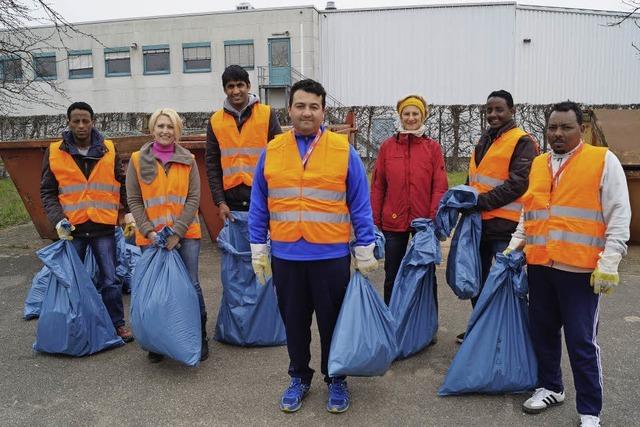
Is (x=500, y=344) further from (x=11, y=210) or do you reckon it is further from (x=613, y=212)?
(x=11, y=210)

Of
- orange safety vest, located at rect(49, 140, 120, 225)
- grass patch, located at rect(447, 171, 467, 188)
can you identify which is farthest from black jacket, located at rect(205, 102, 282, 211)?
grass patch, located at rect(447, 171, 467, 188)

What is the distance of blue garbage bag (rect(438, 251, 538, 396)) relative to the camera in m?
3.06

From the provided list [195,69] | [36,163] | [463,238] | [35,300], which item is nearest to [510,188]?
[463,238]

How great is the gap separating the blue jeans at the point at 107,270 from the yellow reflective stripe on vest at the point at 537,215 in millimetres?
2856

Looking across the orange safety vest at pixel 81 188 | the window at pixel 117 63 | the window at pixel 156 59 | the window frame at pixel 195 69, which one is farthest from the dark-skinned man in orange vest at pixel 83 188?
the window at pixel 117 63

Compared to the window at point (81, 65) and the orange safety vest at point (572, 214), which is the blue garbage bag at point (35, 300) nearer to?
the orange safety vest at point (572, 214)

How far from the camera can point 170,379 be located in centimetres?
349

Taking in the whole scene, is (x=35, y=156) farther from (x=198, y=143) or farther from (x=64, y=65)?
(x=64, y=65)

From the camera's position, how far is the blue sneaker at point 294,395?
304cm

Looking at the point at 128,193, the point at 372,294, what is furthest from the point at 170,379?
the point at 372,294

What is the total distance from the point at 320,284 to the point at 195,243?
47.9 inches

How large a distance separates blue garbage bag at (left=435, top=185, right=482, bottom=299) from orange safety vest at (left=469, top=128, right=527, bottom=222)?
0.37 ft

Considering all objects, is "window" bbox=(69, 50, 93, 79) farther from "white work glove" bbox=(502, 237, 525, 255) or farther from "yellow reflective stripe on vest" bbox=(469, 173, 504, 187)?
"white work glove" bbox=(502, 237, 525, 255)

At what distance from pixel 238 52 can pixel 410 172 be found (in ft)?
79.7
